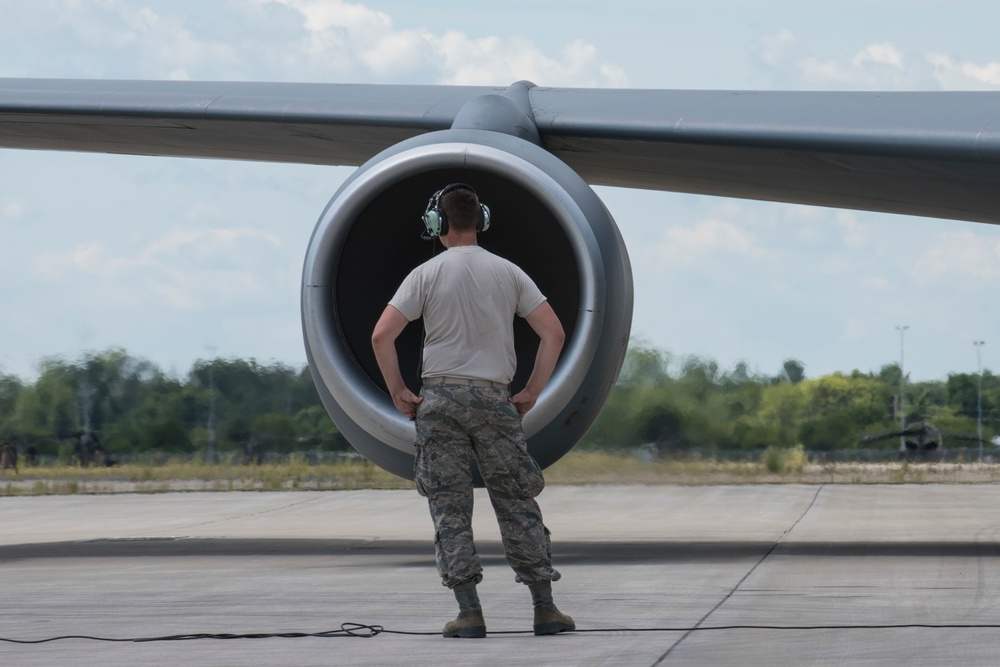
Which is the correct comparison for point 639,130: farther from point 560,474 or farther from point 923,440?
point 923,440

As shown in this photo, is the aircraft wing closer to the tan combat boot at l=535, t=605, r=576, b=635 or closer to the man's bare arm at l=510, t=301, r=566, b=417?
the man's bare arm at l=510, t=301, r=566, b=417

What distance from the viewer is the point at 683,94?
7.80m

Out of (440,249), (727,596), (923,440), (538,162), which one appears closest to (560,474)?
(440,249)

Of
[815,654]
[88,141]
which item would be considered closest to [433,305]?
[815,654]

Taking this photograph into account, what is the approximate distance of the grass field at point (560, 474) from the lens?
13.9 m

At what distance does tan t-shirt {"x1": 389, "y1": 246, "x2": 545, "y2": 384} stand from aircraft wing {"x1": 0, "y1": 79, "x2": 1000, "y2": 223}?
8.71ft

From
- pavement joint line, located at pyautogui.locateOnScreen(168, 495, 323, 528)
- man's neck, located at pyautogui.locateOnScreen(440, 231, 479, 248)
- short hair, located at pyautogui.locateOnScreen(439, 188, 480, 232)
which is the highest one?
short hair, located at pyautogui.locateOnScreen(439, 188, 480, 232)

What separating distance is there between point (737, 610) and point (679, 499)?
10.8 meters

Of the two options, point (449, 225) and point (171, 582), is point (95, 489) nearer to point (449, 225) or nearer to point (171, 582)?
point (171, 582)

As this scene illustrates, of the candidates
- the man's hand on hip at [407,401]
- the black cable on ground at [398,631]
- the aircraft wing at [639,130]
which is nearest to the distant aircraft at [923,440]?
the aircraft wing at [639,130]

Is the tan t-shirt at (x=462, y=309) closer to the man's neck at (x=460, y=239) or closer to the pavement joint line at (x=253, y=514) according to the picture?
the man's neck at (x=460, y=239)

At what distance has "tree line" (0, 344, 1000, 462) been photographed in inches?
566

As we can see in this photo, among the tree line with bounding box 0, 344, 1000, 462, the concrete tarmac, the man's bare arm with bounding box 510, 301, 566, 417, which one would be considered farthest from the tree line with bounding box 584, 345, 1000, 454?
the man's bare arm with bounding box 510, 301, 566, 417

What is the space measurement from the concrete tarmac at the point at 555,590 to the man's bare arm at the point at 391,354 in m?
0.80
